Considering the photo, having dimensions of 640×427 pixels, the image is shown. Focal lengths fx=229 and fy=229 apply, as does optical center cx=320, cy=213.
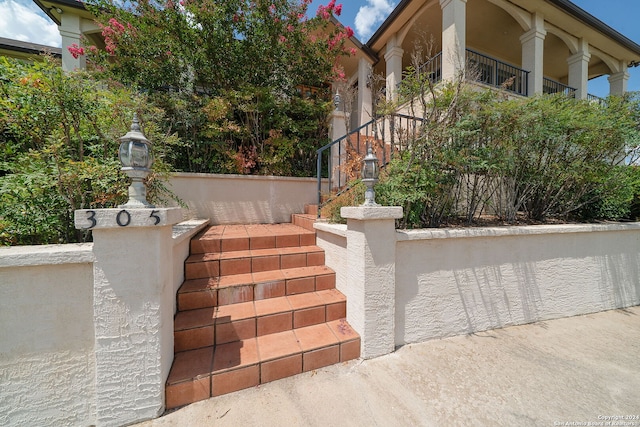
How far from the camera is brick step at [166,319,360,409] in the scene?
1705 millimetres

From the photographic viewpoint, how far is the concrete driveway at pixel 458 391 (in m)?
1.61

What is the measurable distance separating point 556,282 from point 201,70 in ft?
21.6

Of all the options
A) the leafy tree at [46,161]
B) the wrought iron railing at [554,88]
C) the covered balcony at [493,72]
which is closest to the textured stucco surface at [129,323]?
the leafy tree at [46,161]

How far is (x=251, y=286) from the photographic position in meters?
2.40

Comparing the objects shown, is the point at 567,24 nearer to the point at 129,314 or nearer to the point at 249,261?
the point at 249,261

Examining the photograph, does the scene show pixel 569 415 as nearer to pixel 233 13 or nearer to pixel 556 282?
pixel 556 282

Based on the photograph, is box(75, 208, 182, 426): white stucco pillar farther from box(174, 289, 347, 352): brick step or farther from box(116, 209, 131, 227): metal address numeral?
box(174, 289, 347, 352): brick step

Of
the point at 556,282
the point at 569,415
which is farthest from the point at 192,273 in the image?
the point at 556,282

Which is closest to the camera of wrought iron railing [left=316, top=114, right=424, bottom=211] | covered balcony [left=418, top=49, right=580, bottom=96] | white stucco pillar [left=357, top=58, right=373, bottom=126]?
wrought iron railing [left=316, top=114, right=424, bottom=211]

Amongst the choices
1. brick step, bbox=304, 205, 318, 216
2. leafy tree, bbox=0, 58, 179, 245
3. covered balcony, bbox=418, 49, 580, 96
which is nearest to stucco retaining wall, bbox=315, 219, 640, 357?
brick step, bbox=304, 205, 318, 216

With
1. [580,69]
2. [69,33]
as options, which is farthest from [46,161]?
[580,69]

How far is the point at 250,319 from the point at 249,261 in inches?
28.0

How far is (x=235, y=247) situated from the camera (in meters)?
2.92

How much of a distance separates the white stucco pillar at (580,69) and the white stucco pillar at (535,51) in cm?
239
